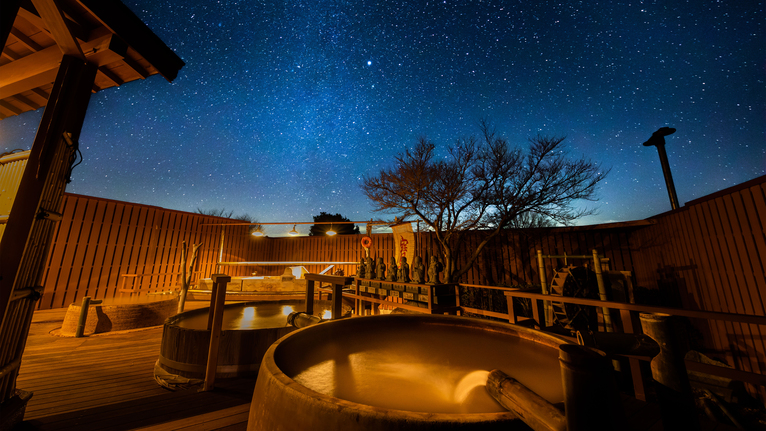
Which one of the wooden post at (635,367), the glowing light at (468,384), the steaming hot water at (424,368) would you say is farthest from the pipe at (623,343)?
the wooden post at (635,367)

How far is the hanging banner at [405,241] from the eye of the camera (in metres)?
9.91

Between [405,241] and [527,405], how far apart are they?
31.0 feet

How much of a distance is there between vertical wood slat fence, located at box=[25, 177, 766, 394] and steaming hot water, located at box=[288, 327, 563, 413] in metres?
7.43

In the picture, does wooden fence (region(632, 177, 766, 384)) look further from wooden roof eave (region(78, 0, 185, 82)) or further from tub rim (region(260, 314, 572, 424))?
wooden roof eave (region(78, 0, 185, 82))

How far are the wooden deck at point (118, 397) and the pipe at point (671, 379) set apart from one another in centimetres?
128

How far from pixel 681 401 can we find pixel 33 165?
491 centimetres

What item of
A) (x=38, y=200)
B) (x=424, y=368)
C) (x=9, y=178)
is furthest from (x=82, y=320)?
(x=424, y=368)

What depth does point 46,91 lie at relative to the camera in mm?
3549

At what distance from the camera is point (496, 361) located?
1.87 metres

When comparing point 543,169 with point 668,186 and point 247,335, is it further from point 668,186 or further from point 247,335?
point 247,335

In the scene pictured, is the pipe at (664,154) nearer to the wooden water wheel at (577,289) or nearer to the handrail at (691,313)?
the wooden water wheel at (577,289)

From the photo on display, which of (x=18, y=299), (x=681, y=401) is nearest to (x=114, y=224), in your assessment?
(x=18, y=299)

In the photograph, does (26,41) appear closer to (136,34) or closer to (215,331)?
(136,34)

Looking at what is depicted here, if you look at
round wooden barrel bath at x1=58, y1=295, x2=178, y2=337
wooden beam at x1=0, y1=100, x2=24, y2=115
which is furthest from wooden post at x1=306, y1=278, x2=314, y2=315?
round wooden barrel bath at x1=58, y1=295, x2=178, y2=337
